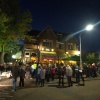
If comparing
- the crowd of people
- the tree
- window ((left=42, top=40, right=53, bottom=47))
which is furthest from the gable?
the crowd of people

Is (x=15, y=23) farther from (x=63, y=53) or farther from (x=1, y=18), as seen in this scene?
(x=63, y=53)

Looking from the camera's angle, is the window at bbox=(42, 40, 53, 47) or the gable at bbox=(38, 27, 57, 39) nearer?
the window at bbox=(42, 40, 53, 47)

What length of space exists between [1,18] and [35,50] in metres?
24.4

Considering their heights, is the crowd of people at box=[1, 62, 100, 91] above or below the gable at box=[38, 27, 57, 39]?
below

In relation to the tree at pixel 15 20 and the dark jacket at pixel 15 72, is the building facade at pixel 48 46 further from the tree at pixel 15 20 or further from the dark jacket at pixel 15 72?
the dark jacket at pixel 15 72

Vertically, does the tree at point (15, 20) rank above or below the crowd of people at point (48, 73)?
above

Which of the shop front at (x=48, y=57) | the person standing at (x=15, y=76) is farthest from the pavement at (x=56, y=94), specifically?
the shop front at (x=48, y=57)

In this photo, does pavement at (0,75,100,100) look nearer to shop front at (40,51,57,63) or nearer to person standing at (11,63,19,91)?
person standing at (11,63,19,91)

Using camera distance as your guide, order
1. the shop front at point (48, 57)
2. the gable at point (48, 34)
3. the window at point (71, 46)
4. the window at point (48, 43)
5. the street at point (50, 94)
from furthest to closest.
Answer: the window at point (71, 46) → the gable at point (48, 34) → the window at point (48, 43) → the shop front at point (48, 57) → the street at point (50, 94)

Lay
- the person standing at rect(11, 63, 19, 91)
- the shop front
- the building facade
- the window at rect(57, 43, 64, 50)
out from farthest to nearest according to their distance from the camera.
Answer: the window at rect(57, 43, 64, 50)
the shop front
the building facade
the person standing at rect(11, 63, 19, 91)

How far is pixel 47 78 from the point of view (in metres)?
22.2

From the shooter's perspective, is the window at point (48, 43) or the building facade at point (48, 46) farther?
the window at point (48, 43)

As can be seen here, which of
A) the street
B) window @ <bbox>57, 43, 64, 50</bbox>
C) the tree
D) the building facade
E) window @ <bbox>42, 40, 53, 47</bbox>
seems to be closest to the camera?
the street

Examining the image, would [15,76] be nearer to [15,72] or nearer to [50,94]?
[15,72]
